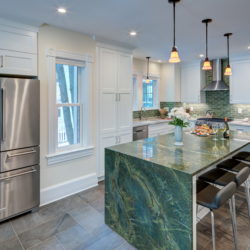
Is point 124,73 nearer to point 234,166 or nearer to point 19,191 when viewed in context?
point 234,166

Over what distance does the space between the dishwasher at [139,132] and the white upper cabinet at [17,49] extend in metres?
2.49

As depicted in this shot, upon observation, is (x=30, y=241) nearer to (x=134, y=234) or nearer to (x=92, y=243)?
(x=92, y=243)

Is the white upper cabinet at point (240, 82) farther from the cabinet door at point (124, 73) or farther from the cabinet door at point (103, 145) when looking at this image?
the cabinet door at point (103, 145)

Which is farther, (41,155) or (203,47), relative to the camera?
(203,47)

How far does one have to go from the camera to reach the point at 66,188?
3291 mm

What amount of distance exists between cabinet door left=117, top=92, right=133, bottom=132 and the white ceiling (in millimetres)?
1042

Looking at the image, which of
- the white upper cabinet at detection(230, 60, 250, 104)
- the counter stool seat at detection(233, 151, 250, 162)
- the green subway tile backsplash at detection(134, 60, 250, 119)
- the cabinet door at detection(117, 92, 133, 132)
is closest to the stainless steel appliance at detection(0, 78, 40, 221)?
the cabinet door at detection(117, 92, 133, 132)

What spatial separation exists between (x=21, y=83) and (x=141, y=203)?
6.58 feet

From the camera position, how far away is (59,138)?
10.9ft

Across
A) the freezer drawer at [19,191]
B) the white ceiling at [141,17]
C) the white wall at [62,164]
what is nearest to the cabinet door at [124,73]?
the white ceiling at [141,17]

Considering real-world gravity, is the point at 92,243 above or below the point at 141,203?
below

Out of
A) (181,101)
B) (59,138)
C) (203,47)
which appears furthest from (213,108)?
(59,138)

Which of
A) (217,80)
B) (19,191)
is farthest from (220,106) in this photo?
(19,191)

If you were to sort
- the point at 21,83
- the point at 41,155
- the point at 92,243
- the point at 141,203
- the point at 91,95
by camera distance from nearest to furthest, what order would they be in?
the point at 141,203
the point at 92,243
the point at 21,83
the point at 41,155
the point at 91,95
